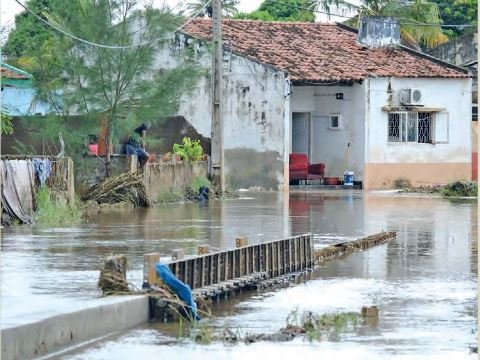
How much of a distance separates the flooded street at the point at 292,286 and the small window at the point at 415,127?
16.2 metres

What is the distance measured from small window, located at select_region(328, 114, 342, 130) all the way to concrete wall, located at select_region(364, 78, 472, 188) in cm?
163

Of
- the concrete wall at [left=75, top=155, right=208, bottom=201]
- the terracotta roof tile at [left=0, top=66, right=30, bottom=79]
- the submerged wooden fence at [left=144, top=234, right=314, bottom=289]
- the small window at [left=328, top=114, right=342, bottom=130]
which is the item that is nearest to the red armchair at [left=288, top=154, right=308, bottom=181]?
the small window at [left=328, top=114, right=342, bottom=130]

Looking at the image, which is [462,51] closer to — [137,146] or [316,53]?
[316,53]

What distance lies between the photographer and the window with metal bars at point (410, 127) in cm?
4469

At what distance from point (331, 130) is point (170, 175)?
46.2 ft

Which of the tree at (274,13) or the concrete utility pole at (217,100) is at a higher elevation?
the tree at (274,13)

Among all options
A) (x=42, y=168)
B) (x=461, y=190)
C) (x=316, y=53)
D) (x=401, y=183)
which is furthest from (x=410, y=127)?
(x=42, y=168)

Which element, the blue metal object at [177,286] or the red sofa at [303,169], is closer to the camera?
the blue metal object at [177,286]

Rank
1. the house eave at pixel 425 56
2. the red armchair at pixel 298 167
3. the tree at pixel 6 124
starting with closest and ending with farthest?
the tree at pixel 6 124
the red armchair at pixel 298 167
the house eave at pixel 425 56

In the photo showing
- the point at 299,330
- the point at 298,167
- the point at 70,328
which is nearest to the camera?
the point at 70,328

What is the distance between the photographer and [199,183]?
33.9 meters

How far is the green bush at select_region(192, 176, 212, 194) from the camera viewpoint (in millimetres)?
33469

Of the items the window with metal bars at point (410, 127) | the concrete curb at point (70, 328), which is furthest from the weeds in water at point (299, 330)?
the window with metal bars at point (410, 127)

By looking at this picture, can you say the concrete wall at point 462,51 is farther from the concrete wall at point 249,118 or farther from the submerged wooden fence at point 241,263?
the submerged wooden fence at point 241,263
